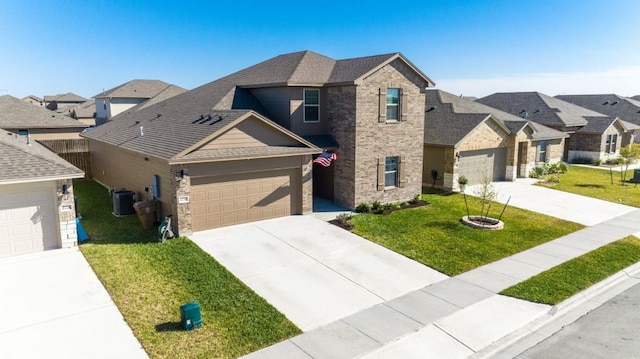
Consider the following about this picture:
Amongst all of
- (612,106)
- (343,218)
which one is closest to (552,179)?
(343,218)

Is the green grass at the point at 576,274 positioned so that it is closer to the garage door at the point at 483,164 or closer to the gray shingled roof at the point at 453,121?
the garage door at the point at 483,164

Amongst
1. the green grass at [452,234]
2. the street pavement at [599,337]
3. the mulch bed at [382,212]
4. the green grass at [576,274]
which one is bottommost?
the street pavement at [599,337]

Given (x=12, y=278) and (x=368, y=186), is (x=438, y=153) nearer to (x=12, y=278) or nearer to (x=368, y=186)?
(x=368, y=186)

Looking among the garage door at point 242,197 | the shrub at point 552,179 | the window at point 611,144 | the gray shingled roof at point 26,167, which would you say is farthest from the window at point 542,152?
the gray shingled roof at point 26,167

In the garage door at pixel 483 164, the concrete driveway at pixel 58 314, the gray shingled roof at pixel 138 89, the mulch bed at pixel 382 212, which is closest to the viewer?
the concrete driveway at pixel 58 314

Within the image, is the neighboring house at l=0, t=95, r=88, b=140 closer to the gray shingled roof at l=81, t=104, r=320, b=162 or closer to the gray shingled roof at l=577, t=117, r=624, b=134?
the gray shingled roof at l=81, t=104, r=320, b=162

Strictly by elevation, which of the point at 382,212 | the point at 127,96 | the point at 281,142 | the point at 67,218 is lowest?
the point at 382,212

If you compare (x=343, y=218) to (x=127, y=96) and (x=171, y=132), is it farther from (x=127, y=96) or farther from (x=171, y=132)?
(x=127, y=96)

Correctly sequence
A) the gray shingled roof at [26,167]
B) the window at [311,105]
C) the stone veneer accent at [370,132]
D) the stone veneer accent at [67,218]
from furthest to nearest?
the window at [311,105]
the stone veneer accent at [370,132]
the stone veneer accent at [67,218]
the gray shingled roof at [26,167]
